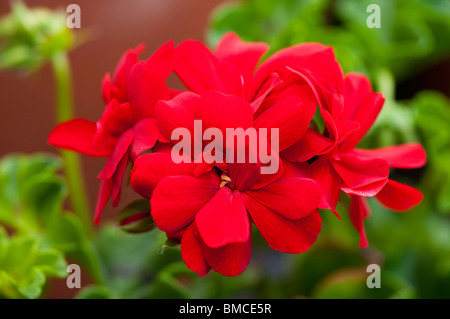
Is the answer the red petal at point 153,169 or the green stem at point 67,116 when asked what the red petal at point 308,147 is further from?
the green stem at point 67,116

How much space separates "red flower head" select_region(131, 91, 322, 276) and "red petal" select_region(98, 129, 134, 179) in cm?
2

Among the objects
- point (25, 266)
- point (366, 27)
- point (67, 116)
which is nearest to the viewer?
point (25, 266)

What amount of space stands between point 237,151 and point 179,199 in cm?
4

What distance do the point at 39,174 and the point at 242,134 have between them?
32 centimetres

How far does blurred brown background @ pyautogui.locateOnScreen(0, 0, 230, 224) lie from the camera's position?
68 cm

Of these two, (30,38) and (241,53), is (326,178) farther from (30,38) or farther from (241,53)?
(30,38)

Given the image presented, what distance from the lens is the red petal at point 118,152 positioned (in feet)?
0.92

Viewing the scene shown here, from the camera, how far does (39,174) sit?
51cm

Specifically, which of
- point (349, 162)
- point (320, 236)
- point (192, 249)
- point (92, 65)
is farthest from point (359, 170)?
point (92, 65)

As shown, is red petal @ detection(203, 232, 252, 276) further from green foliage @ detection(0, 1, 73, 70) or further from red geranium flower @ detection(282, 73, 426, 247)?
green foliage @ detection(0, 1, 73, 70)

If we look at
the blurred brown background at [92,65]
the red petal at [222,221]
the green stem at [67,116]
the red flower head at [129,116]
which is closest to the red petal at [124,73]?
the red flower head at [129,116]

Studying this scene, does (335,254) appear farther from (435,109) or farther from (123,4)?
(123,4)

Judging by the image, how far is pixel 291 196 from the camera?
0.87ft
